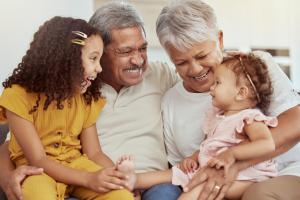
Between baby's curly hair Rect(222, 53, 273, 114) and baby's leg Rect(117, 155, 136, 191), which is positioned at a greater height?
baby's curly hair Rect(222, 53, 273, 114)

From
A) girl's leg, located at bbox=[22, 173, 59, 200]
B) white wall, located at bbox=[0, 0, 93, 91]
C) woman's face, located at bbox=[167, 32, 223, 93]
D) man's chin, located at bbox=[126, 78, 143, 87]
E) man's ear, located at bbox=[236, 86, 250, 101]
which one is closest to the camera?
girl's leg, located at bbox=[22, 173, 59, 200]

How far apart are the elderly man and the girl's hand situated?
1.03 ft

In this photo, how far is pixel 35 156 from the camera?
1483mm

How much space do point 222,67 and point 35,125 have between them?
0.69 metres

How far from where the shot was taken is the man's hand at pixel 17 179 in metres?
1.42

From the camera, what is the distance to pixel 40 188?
54.3 inches

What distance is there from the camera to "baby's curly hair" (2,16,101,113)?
152 centimetres

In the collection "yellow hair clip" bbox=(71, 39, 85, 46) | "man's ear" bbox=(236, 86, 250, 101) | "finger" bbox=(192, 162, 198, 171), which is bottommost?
"finger" bbox=(192, 162, 198, 171)

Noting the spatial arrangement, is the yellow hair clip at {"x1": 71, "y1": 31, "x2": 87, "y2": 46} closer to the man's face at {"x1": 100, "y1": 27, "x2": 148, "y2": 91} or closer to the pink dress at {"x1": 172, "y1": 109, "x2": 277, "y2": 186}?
the man's face at {"x1": 100, "y1": 27, "x2": 148, "y2": 91}

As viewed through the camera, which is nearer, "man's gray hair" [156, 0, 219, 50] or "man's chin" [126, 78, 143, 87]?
"man's gray hair" [156, 0, 219, 50]

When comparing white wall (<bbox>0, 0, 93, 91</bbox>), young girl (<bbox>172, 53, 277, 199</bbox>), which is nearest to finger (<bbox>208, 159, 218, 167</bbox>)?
young girl (<bbox>172, 53, 277, 199</bbox>)

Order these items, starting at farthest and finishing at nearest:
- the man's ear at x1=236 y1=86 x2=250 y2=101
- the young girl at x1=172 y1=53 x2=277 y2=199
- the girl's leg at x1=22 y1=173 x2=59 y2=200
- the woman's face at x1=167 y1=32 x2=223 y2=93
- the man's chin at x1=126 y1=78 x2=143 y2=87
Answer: the man's chin at x1=126 y1=78 x2=143 y2=87 → the woman's face at x1=167 y1=32 x2=223 y2=93 → the man's ear at x1=236 y1=86 x2=250 y2=101 → the young girl at x1=172 y1=53 x2=277 y2=199 → the girl's leg at x1=22 y1=173 x2=59 y2=200

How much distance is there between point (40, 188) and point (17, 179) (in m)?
0.10

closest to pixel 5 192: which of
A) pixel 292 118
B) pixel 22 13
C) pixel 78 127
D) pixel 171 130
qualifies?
pixel 78 127
